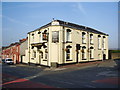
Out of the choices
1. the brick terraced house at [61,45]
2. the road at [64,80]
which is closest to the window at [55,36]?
the brick terraced house at [61,45]

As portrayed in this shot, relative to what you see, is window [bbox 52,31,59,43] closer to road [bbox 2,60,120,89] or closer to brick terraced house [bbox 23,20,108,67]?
brick terraced house [bbox 23,20,108,67]

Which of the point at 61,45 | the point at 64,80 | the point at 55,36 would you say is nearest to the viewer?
the point at 64,80

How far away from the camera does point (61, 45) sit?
23.5m

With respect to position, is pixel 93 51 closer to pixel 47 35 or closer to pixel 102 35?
pixel 102 35

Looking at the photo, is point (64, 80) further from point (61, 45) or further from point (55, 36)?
point (55, 36)

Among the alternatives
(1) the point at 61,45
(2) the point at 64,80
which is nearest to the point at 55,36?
(1) the point at 61,45

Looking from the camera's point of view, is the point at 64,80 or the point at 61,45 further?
the point at 61,45

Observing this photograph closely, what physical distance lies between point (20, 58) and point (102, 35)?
72.9 feet

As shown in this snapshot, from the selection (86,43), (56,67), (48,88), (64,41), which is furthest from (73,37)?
(48,88)

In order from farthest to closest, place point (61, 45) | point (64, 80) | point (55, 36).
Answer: point (55, 36) < point (61, 45) < point (64, 80)

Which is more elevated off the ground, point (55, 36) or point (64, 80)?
point (55, 36)

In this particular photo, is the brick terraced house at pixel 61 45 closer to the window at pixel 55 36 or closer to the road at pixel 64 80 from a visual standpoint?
Answer: the window at pixel 55 36

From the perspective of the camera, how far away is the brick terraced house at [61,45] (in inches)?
926

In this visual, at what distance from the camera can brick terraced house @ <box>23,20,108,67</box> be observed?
2353cm
